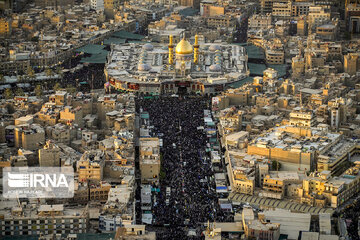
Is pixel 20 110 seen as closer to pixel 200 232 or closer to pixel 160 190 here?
pixel 160 190

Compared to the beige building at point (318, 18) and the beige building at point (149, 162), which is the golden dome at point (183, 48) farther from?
the beige building at point (149, 162)

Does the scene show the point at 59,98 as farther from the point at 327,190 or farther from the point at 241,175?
the point at 327,190

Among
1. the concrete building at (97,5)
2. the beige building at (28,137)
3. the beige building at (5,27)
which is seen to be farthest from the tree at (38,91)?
the concrete building at (97,5)

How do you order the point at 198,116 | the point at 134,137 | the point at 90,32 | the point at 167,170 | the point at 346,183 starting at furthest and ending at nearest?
the point at 90,32 → the point at 198,116 → the point at 134,137 → the point at 167,170 → the point at 346,183

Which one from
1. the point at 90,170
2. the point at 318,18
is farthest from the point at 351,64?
the point at 90,170

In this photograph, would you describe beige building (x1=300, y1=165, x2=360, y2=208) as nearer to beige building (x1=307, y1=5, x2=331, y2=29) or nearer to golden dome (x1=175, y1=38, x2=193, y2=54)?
golden dome (x1=175, y1=38, x2=193, y2=54)

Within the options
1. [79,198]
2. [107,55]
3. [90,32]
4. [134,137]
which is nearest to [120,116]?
[134,137]

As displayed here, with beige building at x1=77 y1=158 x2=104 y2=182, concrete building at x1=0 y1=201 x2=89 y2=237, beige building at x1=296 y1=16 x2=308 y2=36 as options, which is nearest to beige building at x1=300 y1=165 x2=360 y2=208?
beige building at x1=77 y1=158 x2=104 y2=182
